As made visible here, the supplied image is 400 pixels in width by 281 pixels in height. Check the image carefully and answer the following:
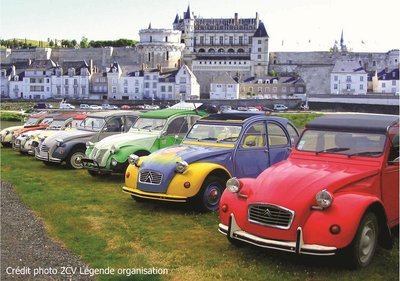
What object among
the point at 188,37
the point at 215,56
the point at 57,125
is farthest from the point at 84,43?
the point at 57,125

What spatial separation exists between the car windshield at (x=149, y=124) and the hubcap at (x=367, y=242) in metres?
7.81

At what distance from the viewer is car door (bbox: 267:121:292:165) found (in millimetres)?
11119

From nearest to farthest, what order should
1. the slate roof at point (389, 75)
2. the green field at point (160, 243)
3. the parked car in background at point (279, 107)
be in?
1. the green field at point (160, 243)
2. the parked car in background at point (279, 107)
3. the slate roof at point (389, 75)

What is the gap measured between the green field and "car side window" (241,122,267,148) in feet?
5.88

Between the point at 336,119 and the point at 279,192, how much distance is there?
2.21 metres

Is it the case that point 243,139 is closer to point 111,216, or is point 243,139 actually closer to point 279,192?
point 111,216

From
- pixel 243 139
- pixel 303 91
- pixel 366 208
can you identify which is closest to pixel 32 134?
pixel 243 139

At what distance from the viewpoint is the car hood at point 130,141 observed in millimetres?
13461

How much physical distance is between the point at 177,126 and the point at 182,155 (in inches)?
148

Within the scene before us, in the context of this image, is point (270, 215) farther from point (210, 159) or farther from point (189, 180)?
point (210, 159)

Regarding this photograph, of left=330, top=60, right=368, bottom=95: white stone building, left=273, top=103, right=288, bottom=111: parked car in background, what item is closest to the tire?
left=273, top=103, right=288, bottom=111: parked car in background

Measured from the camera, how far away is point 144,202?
11078 millimetres

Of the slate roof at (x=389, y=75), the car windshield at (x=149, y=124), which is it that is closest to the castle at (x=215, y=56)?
the slate roof at (x=389, y=75)

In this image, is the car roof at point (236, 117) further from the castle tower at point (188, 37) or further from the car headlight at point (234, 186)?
the castle tower at point (188, 37)
